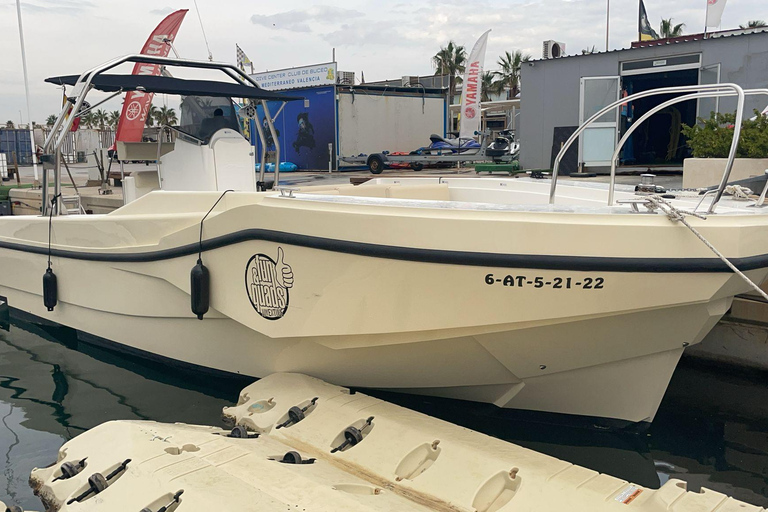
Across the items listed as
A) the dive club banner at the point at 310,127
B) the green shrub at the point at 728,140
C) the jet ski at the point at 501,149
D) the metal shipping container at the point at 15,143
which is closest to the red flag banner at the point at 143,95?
the green shrub at the point at 728,140

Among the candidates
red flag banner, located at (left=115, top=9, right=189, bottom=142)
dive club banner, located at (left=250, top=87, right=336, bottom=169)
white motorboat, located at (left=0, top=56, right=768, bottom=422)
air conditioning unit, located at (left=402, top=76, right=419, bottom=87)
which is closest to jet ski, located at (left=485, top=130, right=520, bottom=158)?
dive club banner, located at (left=250, top=87, right=336, bottom=169)

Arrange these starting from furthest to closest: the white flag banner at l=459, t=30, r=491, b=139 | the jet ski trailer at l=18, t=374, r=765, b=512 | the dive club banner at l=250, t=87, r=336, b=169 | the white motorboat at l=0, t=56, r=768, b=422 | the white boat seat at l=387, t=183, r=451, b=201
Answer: the dive club banner at l=250, t=87, r=336, b=169, the white flag banner at l=459, t=30, r=491, b=139, the white boat seat at l=387, t=183, r=451, b=201, the white motorboat at l=0, t=56, r=768, b=422, the jet ski trailer at l=18, t=374, r=765, b=512

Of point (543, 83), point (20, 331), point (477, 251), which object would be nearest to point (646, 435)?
point (477, 251)

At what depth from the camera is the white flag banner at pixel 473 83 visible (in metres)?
18.1

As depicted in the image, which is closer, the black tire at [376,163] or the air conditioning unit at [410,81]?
the black tire at [376,163]

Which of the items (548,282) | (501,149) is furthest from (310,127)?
(548,282)

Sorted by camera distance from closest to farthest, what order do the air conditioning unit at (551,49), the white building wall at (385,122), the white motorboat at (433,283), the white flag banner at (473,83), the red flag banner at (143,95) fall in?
the white motorboat at (433,283) → the red flag banner at (143,95) → the air conditioning unit at (551,49) → the white flag banner at (473,83) → the white building wall at (385,122)

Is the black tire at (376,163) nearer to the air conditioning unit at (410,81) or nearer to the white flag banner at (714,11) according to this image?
the white flag banner at (714,11)

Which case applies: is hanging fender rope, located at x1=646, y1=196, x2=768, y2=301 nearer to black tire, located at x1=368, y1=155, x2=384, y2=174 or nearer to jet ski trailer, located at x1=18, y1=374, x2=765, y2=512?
jet ski trailer, located at x1=18, y1=374, x2=765, y2=512

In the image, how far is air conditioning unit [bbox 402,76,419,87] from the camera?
27073 mm

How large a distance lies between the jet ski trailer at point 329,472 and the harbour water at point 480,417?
599 mm

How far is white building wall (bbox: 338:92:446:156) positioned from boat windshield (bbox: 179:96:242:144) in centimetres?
1549

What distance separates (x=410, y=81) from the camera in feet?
91.8

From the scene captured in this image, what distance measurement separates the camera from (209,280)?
13.3ft
